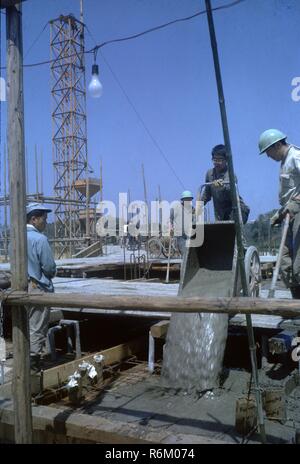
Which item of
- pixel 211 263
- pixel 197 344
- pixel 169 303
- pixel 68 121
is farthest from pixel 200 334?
pixel 68 121

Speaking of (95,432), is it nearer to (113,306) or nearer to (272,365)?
(113,306)

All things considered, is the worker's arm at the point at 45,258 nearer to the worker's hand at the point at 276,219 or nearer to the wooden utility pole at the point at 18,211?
the wooden utility pole at the point at 18,211

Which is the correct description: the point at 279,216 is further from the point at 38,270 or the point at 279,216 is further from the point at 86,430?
the point at 86,430

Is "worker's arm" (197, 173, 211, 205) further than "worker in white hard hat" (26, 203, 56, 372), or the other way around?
"worker's arm" (197, 173, 211, 205)

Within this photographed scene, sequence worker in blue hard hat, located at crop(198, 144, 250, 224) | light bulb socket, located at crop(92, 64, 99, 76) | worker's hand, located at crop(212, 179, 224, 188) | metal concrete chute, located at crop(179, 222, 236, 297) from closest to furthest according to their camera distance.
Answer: light bulb socket, located at crop(92, 64, 99, 76)
metal concrete chute, located at crop(179, 222, 236, 297)
worker's hand, located at crop(212, 179, 224, 188)
worker in blue hard hat, located at crop(198, 144, 250, 224)

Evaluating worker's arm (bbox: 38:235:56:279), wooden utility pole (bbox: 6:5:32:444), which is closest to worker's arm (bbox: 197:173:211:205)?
worker's arm (bbox: 38:235:56:279)

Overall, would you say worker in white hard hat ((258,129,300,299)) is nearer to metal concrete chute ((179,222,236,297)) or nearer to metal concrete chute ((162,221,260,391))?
metal concrete chute ((162,221,260,391))

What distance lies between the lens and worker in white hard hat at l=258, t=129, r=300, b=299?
15.0 ft

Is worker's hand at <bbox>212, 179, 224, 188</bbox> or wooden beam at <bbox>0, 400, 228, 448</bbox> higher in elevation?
worker's hand at <bbox>212, 179, 224, 188</bbox>

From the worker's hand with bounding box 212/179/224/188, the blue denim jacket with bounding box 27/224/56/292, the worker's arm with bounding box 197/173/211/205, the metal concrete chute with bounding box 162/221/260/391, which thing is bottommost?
the metal concrete chute with bounding box 162/221/260/391

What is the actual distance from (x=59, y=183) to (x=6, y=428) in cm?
2798

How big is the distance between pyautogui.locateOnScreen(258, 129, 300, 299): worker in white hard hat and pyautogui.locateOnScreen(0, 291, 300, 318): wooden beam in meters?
1.98

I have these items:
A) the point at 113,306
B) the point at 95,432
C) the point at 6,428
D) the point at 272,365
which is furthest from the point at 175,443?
the point at 272,365

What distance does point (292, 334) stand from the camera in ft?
15.2
